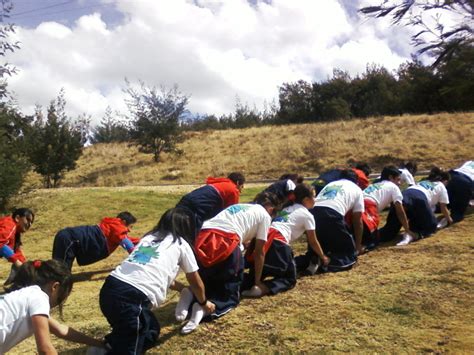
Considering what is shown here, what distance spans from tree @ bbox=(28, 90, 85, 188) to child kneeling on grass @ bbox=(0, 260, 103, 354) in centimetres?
1803

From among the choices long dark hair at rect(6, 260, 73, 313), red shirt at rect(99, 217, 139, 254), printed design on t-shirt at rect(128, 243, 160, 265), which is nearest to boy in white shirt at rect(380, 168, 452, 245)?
red shirt at rect(99, 217, 139, 254)

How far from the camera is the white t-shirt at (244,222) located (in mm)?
4605

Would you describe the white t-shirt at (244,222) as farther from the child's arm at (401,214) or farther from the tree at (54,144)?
the tree at (54,144)

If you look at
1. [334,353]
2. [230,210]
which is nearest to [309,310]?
[334,353]

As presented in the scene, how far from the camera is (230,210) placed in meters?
4.76

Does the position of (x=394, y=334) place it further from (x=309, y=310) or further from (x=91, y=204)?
(x=91, y=204)

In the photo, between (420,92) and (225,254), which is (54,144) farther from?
(420,92)

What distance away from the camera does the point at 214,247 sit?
14.5 feet

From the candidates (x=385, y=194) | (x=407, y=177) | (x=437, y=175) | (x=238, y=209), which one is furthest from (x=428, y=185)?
(x=238, y=209)

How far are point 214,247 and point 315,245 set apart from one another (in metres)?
1.43

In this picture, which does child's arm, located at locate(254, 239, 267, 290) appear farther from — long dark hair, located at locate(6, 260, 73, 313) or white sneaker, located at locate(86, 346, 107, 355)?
long dark hair, located at locate(6, 260, 73, 313)

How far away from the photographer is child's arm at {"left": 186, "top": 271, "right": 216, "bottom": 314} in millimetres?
3913

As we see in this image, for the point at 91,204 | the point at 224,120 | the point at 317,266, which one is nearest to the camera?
the point at 317,266

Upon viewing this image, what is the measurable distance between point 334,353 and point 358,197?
2.73m
